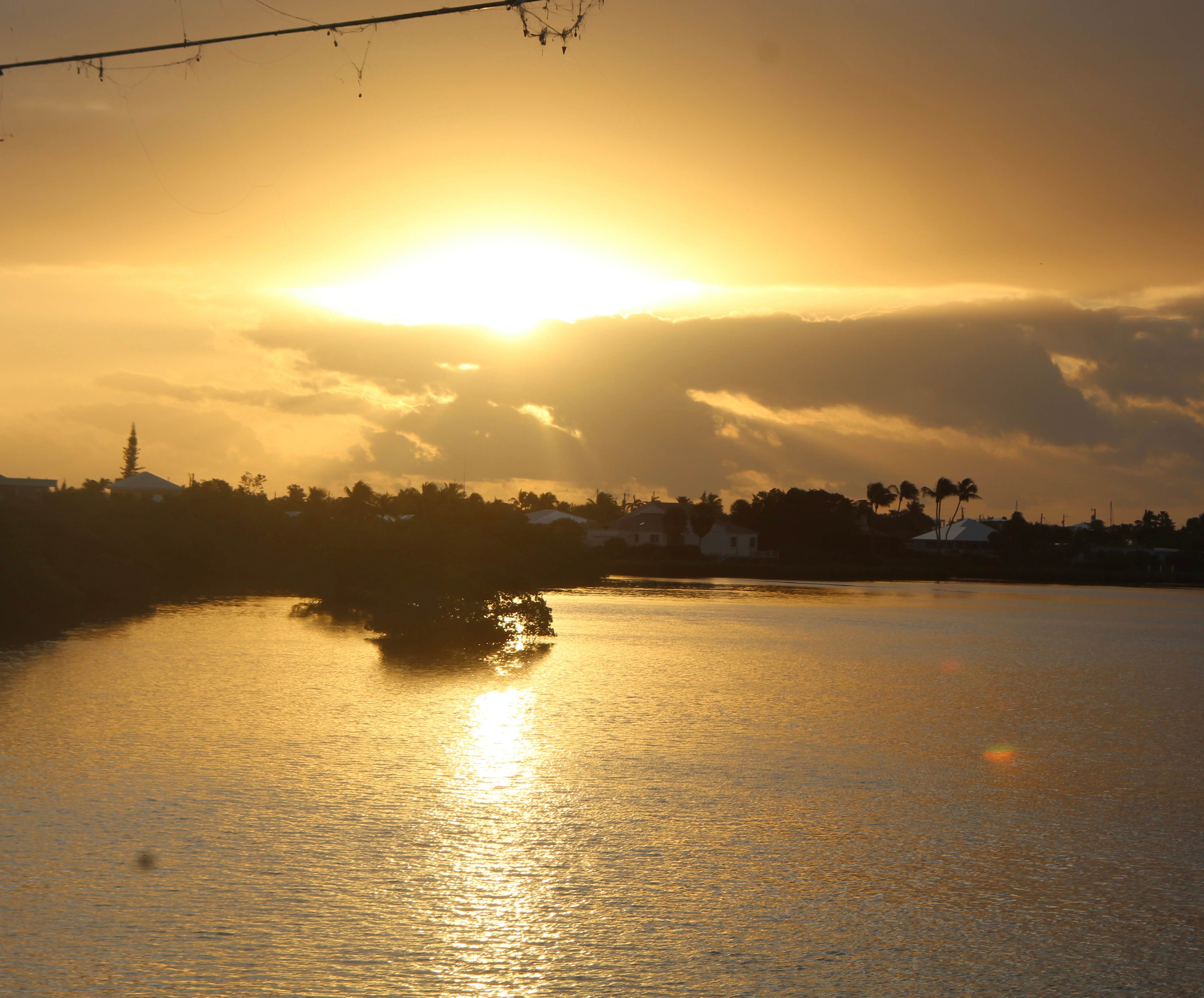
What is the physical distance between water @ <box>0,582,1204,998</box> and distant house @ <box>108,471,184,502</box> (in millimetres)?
75689

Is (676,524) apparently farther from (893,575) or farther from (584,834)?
(584,834)

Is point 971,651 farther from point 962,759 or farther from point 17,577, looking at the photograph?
point 17,577

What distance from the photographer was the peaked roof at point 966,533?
14338 centimetres

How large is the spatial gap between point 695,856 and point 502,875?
8.27 feet

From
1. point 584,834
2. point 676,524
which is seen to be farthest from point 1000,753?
point 676,524

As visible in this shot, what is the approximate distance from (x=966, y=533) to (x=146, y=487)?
99.7 m

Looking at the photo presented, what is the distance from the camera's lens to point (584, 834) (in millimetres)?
14680

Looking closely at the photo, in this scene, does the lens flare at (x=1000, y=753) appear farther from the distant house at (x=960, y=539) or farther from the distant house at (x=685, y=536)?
the distant house at (x=960, y=539)

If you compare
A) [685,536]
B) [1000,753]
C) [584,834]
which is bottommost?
[1000,753]

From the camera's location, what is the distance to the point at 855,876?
1323 cm

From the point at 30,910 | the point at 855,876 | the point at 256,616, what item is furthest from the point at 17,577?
the point at 855,876

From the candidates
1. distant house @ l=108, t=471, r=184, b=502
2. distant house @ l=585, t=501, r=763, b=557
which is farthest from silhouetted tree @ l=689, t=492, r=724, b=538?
distant house @ l=108, t=471, r=184, b=502

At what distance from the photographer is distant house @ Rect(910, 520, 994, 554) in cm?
14288

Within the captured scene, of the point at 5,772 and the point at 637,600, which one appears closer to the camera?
the point at 5,772
